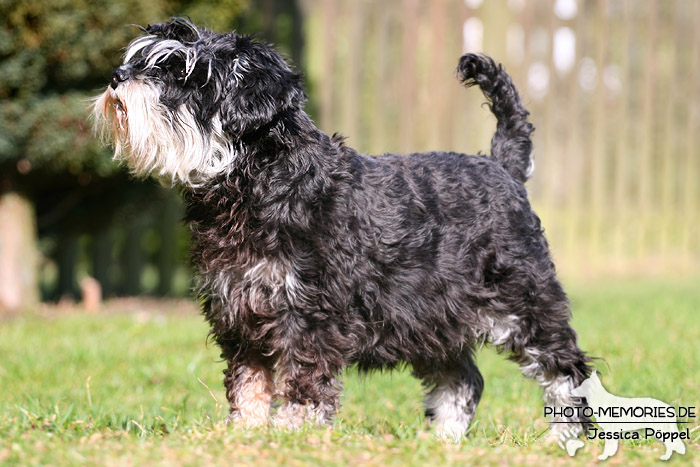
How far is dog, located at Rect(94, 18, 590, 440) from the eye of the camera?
3723mm

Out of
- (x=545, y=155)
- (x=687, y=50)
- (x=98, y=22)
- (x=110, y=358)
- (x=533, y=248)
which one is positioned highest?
(x=687, y=50)

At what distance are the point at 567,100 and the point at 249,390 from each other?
28.2 ft

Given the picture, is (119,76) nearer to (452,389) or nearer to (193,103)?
(193,103)

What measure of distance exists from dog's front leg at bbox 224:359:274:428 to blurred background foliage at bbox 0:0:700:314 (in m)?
4.32

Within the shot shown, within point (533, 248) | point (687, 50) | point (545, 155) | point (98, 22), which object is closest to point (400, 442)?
point (533, 248)

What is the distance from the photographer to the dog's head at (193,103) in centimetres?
376

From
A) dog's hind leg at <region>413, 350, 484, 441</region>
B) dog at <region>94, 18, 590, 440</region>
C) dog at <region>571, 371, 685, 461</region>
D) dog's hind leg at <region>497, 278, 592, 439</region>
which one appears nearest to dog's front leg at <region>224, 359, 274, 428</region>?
dog at <region>94, 18, 590, 440</region>

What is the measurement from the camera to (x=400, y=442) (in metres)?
3.43

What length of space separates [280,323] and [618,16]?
32.3 feet

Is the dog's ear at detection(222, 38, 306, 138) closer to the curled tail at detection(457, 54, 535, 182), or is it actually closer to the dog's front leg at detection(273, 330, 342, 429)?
the dog's front leg at detection(273, 330, 342, 429)

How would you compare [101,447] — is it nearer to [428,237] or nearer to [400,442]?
[400,442]

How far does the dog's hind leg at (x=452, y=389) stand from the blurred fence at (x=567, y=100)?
5.83 m

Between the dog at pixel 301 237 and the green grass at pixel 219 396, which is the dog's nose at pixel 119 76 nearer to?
the dog at pixel 301 237

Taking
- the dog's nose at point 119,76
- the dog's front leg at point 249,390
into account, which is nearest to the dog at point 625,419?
the dog's front leg at point 249,390
